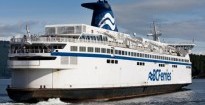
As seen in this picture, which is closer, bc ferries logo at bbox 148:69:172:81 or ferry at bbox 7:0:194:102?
ferry at bbox 7:0:194:102

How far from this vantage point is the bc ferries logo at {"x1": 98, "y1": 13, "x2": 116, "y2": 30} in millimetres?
55119

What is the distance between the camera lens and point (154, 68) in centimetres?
6034

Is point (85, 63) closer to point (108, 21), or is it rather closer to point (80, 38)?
point (80, 38)

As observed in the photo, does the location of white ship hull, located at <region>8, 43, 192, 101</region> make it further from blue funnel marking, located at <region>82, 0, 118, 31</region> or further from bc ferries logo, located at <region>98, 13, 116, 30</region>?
blue funnel marking, located at <region>82, 0, 118, 31</region>

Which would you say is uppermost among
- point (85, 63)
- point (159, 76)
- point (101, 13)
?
point (101, 13)

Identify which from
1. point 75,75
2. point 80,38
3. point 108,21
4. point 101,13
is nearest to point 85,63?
point 75,75

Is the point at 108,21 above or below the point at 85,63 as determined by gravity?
above

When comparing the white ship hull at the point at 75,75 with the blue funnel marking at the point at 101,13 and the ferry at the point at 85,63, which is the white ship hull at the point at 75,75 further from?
the blue funnel marking at the point at 101,13

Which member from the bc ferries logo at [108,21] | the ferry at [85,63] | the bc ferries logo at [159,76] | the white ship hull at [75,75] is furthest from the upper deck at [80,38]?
the bc ferries logo at [159,76]

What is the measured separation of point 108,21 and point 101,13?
1526 millimetres

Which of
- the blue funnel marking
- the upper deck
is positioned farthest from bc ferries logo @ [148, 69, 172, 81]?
the blue funnel marking

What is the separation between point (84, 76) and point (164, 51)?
2596cm

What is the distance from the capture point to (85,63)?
44031mm

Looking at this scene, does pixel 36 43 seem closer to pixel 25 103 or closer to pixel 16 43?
pixel 16 43
